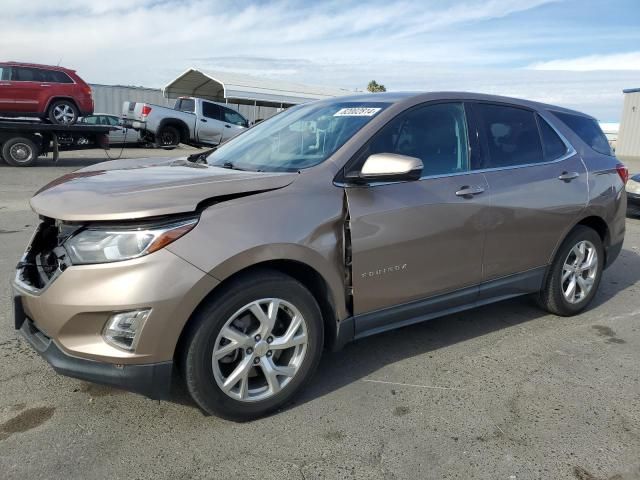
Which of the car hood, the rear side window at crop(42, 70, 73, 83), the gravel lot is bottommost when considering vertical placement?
the gravel lot

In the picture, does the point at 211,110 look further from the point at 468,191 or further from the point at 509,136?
the point at 468,191

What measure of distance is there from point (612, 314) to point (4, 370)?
4.63 m

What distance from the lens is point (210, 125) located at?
20.5 meters

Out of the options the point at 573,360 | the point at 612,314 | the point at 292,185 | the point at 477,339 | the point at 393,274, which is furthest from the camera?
the point at 612,314

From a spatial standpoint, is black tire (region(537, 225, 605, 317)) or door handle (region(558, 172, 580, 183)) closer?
door handle (region(558, 172, 580, 183))

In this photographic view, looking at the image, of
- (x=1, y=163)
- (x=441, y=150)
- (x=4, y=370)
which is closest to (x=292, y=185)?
(x=441, y=150)

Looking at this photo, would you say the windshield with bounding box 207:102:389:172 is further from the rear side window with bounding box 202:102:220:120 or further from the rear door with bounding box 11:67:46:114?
the rear side window with bounding box 202:102:220:120

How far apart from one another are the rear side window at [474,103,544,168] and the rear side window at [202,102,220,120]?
1769 cm

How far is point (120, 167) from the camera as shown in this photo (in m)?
3.51

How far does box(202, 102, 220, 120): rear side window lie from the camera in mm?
20562

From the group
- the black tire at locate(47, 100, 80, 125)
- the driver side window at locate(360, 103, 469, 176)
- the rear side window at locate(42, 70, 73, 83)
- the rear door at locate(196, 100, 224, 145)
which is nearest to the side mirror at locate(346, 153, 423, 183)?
the driver side window at locate(360, 103, 469, 176)

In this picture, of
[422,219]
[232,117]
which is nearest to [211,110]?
[232,117]

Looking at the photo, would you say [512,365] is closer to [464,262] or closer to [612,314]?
[464,262]

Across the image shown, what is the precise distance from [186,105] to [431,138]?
18.7m
